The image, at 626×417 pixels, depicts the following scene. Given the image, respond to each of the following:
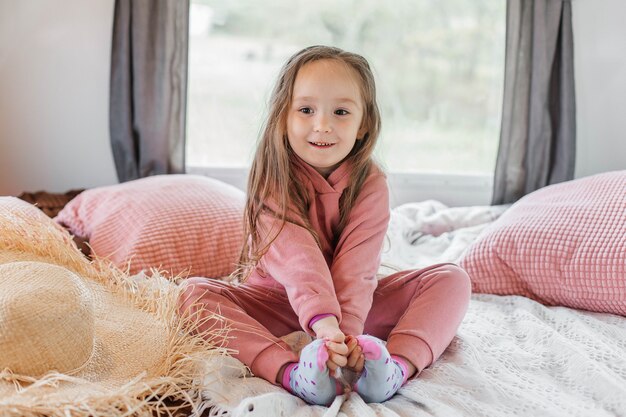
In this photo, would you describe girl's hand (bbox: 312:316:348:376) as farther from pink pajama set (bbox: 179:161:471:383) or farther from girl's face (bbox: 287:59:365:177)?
girl's face (bbox: 287:59:365:177)

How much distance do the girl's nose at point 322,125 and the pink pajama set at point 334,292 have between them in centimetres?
11

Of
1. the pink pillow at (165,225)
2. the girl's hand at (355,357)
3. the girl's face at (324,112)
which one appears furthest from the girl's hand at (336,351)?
the pink pillow at (165,225)

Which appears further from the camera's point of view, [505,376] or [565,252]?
[565,252]

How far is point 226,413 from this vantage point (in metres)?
1.14

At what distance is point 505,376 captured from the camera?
1.31 m

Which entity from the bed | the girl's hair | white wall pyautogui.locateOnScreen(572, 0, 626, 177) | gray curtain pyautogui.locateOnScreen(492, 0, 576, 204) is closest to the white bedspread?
the bed

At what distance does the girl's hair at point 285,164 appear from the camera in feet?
4.80

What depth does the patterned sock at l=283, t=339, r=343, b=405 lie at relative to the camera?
1.15 m

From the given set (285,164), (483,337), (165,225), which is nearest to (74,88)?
(165,225)

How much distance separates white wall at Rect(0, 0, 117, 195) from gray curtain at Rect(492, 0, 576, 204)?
1333 millimetres

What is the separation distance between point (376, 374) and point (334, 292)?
0.23 m

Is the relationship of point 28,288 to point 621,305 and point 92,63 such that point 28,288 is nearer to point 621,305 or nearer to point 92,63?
point 621,305

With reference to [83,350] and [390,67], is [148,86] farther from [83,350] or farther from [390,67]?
[83,350]

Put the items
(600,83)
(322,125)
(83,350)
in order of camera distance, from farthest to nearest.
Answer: (600,83)
(322,125)
(83,350)
